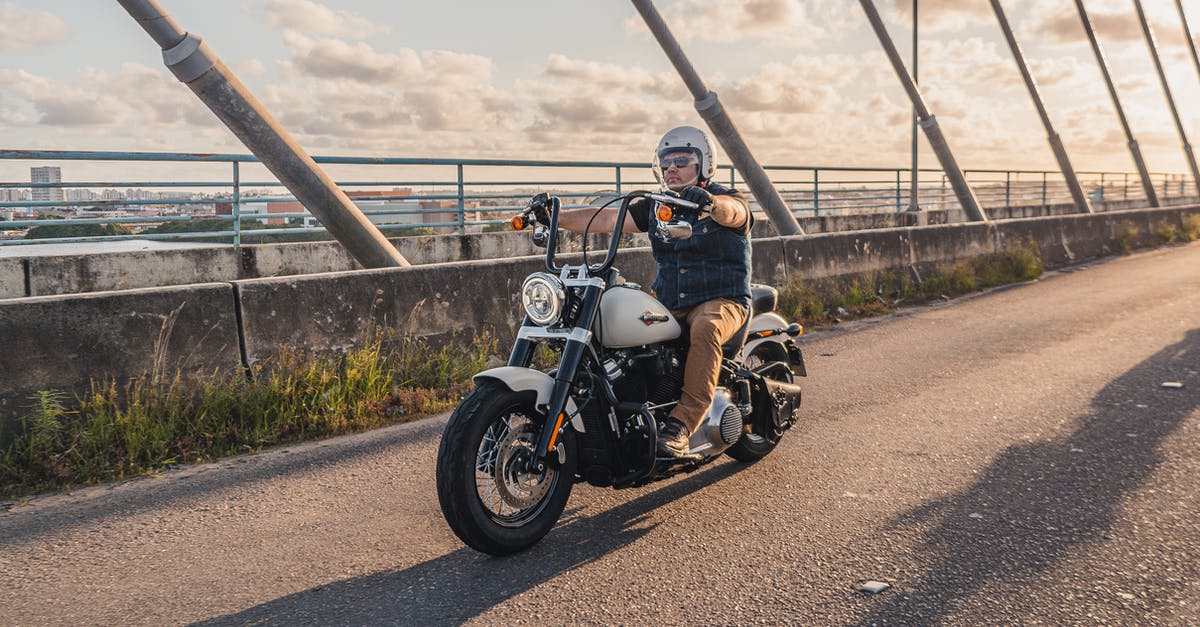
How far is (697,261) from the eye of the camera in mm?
4703

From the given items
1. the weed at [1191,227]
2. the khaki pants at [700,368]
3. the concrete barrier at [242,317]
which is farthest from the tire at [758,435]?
the weed at [1191,227]

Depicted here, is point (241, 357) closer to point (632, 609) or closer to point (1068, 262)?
point (632, 609)

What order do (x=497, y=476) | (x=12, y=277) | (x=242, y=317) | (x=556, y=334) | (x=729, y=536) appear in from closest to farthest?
1. (x=497, y=476)
2. (x=556, y=334)
3. (x=729, y=536)
4. (x=242, y=317)
5. (x=12, y=277)

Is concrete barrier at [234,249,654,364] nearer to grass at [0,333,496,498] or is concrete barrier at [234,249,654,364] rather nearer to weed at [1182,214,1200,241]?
grass at [0,333,496,498]

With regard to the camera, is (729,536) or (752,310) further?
(752,310)

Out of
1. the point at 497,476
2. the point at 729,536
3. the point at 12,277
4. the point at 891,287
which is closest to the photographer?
the point at 497,476

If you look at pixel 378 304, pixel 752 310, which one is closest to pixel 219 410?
pixel 378 304

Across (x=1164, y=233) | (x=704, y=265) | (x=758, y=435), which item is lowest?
(x=758, y=435)

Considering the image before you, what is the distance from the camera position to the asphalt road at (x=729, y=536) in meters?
3.43

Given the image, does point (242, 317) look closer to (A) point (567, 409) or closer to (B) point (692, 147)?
(A) point (567, 409)

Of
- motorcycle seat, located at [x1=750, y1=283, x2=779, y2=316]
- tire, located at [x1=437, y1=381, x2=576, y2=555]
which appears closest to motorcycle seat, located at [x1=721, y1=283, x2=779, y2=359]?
motorcycle seat, located at [x1=750, y1=283, x2=779, y2=316]

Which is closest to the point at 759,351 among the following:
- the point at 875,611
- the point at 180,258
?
the point at 875,611

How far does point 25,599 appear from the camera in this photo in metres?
3.62

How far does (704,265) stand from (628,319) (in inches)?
29.1
